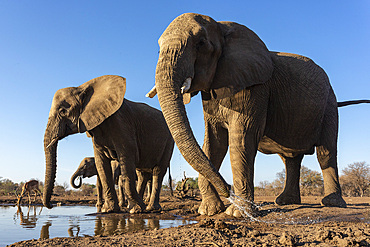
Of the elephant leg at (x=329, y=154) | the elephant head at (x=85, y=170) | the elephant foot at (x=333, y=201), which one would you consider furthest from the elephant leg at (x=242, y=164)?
the elephant head at (x=85, y=170)

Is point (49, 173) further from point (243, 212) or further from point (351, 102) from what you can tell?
point (351, 102)

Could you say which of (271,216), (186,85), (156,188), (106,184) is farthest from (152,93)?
(156,188)

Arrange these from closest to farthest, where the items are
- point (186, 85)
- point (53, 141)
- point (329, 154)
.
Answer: point (186, 85), point (329, 154), point (53, 141)

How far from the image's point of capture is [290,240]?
3414 millimetres

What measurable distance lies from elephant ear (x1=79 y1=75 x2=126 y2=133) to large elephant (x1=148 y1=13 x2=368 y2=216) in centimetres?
330

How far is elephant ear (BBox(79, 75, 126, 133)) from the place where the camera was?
8.63 metres

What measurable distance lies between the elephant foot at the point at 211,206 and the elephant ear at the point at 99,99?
3.65m

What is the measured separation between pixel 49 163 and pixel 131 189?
199 cm

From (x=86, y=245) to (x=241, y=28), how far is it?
13.9 feet

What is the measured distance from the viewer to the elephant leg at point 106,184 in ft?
29.2

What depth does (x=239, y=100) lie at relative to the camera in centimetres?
558

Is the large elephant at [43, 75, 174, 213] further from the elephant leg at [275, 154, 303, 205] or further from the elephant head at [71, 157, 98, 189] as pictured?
the elephant head at [71, 157, 98, 189]

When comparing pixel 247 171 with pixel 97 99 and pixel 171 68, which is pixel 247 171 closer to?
pixel 171 68

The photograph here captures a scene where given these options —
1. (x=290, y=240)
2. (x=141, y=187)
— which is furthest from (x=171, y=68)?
(x=141, y=187)
